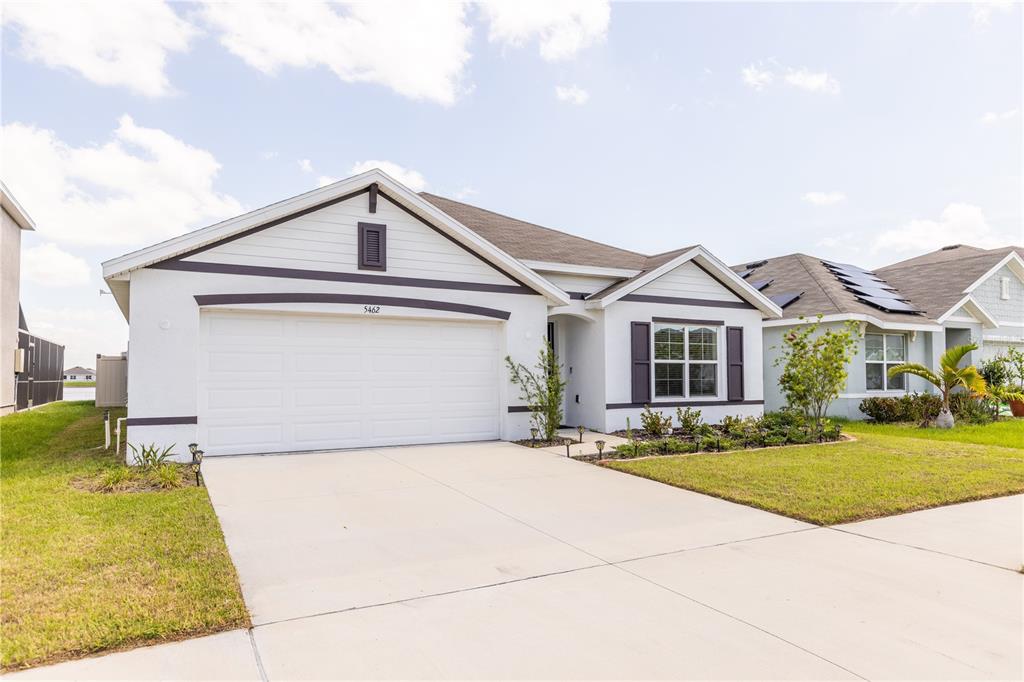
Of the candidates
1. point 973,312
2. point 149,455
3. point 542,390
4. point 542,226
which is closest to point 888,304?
point 973,312

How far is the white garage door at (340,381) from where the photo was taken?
9562 mm

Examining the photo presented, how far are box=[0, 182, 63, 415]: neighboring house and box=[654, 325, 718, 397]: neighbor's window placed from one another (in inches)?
709

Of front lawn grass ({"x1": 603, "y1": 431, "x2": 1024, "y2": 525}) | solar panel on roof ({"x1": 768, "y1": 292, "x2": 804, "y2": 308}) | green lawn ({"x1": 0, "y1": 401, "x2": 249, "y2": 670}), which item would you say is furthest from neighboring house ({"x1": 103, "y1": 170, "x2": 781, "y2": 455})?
solar panel on roof ({"x1": 768, "y1": 292, "x2": 804, "y2": 308})

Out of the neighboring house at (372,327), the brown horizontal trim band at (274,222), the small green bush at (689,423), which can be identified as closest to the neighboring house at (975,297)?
the neighboring house at (372,327)

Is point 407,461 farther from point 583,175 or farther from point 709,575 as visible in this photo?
point 583,175

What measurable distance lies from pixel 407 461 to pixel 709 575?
18.9 feet

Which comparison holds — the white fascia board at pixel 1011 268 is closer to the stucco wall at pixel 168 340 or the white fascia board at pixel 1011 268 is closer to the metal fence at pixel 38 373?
the stucco wall at pixel 168 340

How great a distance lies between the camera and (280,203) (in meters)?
9.81

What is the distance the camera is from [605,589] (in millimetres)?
4109

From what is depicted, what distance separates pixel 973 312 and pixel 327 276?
20.0 m

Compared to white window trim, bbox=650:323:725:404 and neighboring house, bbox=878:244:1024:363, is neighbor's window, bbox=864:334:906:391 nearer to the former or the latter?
neighboring house, bbox=878:244:1024:363

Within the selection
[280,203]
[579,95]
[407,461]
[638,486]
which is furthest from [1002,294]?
[280,203]

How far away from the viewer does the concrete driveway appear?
3.14 meters

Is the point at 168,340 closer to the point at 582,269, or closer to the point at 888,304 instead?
the point at 582,269
